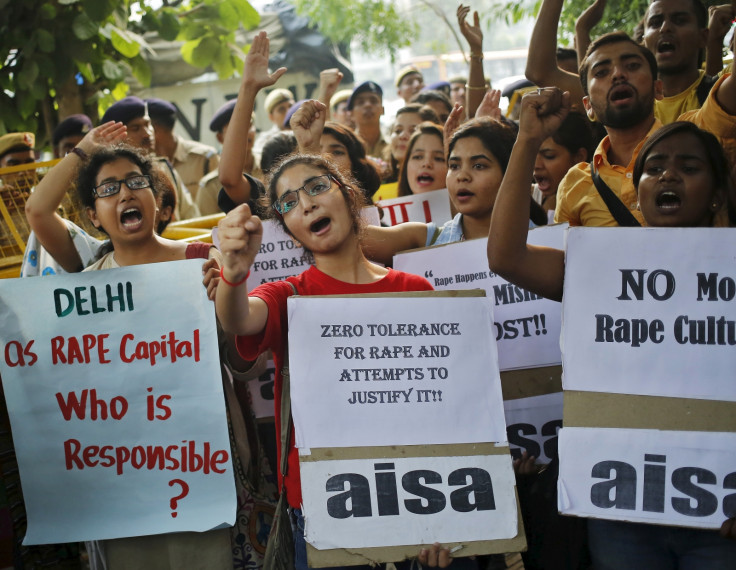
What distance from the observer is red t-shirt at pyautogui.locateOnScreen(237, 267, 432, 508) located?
271cm

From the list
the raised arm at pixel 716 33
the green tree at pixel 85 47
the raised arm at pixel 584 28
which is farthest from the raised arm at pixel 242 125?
the raised arm at pixel 716 33

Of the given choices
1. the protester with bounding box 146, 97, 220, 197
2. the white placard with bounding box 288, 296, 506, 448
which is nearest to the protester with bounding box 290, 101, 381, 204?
the white placard with bounding box 288, 296, 506, 448

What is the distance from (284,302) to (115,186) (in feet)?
3.50

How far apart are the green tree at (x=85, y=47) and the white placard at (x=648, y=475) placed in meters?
4.65

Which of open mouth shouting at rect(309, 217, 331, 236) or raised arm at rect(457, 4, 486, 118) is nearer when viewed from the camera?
open mouth shouting at rect(309, 217, 331, 236)

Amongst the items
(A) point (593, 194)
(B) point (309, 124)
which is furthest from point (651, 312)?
(B) point (309, 124)

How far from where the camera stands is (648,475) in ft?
8.36

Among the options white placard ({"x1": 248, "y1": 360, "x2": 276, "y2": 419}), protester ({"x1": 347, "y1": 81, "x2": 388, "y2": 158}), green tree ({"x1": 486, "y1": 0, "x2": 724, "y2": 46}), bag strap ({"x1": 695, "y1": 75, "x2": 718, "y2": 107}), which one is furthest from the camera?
green tree ({"x1": 486, "y1": 0, "x2": 724, "y2": 46})

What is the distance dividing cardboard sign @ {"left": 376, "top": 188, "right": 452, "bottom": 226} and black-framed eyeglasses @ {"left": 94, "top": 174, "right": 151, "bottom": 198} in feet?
4.84

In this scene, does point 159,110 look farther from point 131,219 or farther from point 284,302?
point 284,302

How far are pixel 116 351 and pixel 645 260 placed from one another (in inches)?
78.0

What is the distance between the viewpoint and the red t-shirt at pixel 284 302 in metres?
2.71

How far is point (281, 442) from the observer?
275cm

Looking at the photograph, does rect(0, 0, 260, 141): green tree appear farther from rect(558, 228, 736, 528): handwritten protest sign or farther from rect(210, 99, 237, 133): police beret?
rect(558, 228, 736, 528): handwritten protest sign
